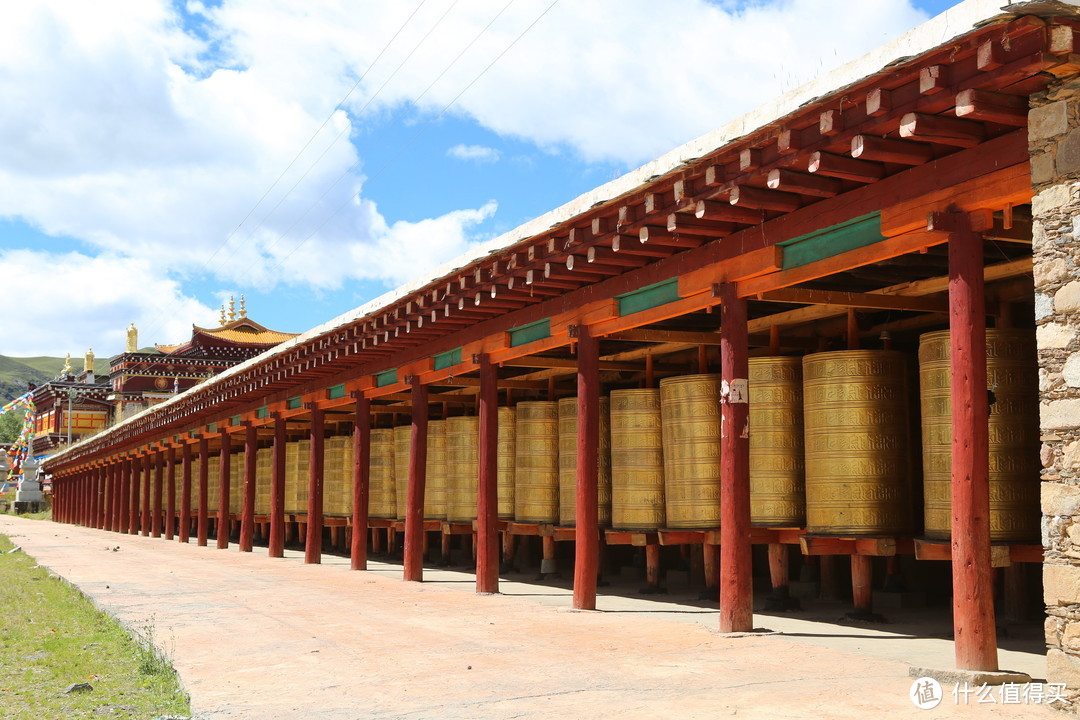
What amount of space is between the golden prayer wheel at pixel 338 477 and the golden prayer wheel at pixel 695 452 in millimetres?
9872

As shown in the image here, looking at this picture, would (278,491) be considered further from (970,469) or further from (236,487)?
(970,469)

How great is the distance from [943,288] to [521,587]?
622 cm

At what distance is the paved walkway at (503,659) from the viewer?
18.0 ft

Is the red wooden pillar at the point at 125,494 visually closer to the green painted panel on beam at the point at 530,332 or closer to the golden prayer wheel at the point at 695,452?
the green painted panel on beam at the point at 530,332

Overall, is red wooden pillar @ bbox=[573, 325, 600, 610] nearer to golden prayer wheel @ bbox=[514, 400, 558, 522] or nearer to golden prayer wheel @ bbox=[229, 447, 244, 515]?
golden prayer wheel @ bbox=[514, 400, 558, 522]

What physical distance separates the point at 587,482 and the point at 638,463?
3.89 feet

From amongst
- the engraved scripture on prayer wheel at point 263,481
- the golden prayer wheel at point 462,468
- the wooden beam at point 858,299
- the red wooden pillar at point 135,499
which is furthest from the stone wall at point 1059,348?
the red wooden pillar at point 135,499

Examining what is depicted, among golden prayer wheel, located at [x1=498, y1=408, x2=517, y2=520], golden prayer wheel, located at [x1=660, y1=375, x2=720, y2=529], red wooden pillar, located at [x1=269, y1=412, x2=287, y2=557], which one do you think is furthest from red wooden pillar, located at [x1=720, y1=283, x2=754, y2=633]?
red wooden pillar, located at [x1=269, y1=412, x2=287, y2=557]

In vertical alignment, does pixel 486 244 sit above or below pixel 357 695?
above

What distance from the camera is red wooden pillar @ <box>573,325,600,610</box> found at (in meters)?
9.96

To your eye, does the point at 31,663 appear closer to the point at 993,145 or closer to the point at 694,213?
the point at 694,213

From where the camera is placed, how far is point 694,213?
7645mm

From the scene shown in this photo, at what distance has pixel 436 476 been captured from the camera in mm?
15500

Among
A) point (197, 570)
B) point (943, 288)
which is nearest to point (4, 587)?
point (197, 570)
